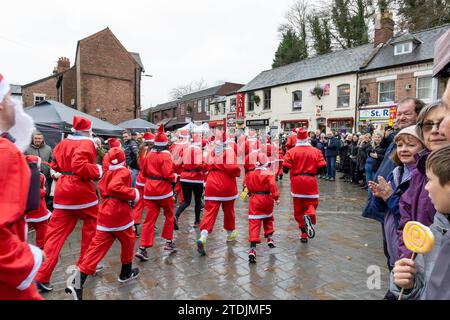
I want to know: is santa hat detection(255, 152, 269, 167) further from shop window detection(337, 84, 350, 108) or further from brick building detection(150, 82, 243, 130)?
brick building detection(150, 82, 243, 130)

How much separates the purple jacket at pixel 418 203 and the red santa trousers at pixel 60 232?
3.66 m

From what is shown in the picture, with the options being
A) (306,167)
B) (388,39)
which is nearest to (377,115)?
(388,39)

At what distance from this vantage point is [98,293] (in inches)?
143

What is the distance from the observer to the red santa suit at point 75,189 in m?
3.84

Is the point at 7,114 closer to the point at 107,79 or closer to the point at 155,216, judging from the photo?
the point at 155,216

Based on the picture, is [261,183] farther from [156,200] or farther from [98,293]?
[98,293]

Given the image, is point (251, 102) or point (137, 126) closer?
point (137, 126)

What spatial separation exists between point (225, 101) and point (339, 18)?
597 inches

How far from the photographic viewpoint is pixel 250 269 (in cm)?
427

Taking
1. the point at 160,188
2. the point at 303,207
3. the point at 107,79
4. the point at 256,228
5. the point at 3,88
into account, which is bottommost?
the point at 256,228

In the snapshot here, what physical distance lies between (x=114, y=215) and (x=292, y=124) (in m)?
23.8

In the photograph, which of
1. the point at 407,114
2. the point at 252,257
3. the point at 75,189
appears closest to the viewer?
the point at 407,114

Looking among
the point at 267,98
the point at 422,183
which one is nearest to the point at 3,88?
the point at 422,183

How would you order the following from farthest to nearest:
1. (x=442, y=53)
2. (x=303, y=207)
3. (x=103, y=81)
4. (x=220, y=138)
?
(x=103, y=81)
(x=303, y=207)
(x=220, y=138)
(x=442, y=53)
